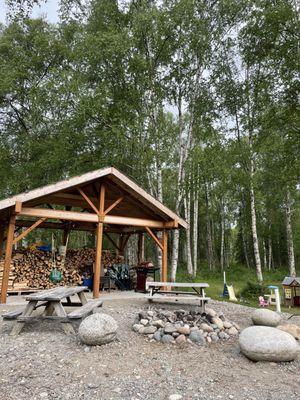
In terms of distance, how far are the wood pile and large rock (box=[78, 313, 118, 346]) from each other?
588cm

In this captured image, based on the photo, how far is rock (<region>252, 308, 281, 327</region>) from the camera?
5801mm

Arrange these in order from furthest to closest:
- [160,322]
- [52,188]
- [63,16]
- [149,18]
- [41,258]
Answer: [63,16]
[149,18]
[41,258]
[52,188]
[160,322]

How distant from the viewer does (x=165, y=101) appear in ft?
47.0

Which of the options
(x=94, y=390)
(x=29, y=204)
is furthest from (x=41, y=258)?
(x=94, y=390)

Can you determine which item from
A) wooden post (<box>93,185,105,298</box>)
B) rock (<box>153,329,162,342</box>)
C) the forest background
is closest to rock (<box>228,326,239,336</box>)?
rock (<box>153,329,162,342</box>)

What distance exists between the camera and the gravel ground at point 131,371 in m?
3.19

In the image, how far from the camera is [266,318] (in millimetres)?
5848

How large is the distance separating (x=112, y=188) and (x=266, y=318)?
21.0 ft

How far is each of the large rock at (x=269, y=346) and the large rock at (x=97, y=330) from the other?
201 centimetres

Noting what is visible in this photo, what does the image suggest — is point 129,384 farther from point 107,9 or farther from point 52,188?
point 107,9

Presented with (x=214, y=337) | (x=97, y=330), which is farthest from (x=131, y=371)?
(x=214, y=337)

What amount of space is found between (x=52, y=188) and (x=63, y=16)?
12.5 m

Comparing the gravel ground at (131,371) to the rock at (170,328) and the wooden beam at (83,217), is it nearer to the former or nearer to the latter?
the rock at (170,328)

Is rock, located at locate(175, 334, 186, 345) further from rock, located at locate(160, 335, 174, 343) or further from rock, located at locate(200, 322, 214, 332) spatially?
rock, located at locate(200, 322, 214, 332)
